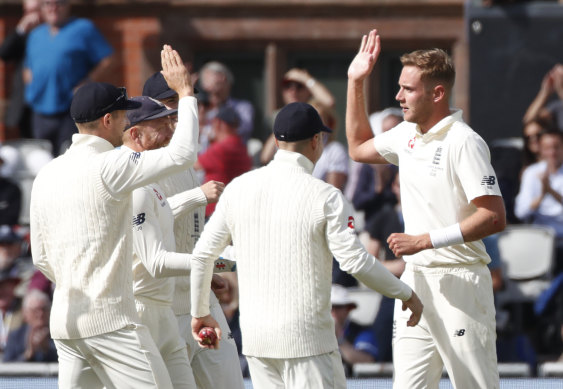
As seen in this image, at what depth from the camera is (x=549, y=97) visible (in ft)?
33.4

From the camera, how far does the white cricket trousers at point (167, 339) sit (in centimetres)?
541

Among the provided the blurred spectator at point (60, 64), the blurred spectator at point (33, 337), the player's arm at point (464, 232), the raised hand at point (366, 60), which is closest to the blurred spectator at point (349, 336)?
the blurred spectator at point (33, 337)

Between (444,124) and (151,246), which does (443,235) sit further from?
(151,246)

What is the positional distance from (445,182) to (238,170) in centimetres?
414

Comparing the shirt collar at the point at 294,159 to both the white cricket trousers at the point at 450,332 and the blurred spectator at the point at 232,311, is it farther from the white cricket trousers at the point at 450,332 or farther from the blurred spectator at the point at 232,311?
the blurred spectator at the point at 232,311

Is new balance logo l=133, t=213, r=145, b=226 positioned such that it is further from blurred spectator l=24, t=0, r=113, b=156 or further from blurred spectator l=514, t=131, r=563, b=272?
blurred spectator l=24, t=0, r=113, b=156

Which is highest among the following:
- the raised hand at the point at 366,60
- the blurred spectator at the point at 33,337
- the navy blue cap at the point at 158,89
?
the raised hand at the point at 366,60

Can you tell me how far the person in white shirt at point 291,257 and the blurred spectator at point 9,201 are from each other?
5701mm

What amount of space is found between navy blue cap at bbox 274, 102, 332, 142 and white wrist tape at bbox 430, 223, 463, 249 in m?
0.68

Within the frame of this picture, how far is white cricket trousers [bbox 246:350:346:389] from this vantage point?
483 cm

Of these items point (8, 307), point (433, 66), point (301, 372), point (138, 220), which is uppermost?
point (433, 66)

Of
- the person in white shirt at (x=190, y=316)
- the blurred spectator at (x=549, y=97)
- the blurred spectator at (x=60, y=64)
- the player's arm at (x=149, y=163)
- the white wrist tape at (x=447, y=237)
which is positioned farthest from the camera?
the blurred spectator at (x=60, y=64)

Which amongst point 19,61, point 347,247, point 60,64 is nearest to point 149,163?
point 347,247

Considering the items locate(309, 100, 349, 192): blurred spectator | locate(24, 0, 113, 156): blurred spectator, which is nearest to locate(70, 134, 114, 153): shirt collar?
locate(309, 100, 349, 192): blurred spectator
